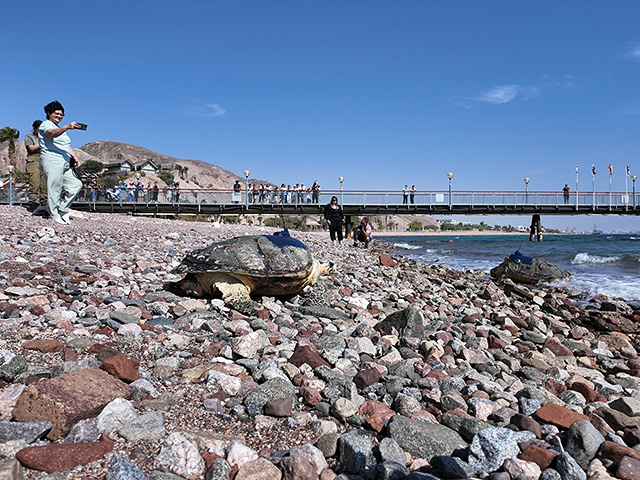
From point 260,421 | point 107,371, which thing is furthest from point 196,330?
point 260,421

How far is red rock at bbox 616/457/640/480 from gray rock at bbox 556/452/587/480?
22 cm

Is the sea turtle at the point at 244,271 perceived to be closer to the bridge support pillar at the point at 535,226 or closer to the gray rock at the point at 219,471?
the gray rock at the point at 219,471

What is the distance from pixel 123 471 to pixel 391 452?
4.31ft

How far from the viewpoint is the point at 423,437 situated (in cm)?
239

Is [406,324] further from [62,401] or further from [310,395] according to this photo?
[62,401]

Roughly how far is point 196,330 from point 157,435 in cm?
188

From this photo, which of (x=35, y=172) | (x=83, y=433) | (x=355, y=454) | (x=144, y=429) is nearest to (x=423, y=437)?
(x=355, y=454)

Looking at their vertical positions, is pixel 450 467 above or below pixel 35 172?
below

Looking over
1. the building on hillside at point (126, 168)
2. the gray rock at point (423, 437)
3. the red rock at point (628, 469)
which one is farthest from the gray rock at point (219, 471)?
the building on hillside at point (126, 168)

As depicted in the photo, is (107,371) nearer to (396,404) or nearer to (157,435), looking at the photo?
(157,435)

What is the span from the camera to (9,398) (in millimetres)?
2207

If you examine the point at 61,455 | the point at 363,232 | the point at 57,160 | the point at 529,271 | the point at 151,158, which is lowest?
the point at 529,271

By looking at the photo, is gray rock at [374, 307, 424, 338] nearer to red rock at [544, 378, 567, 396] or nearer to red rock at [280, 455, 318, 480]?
red rock at [544, 378, 567, 396]

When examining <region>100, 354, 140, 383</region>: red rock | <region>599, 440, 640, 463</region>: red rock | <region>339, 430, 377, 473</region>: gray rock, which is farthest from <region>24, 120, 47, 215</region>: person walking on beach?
<region>599, 440, 640, 463</region>: red rock
